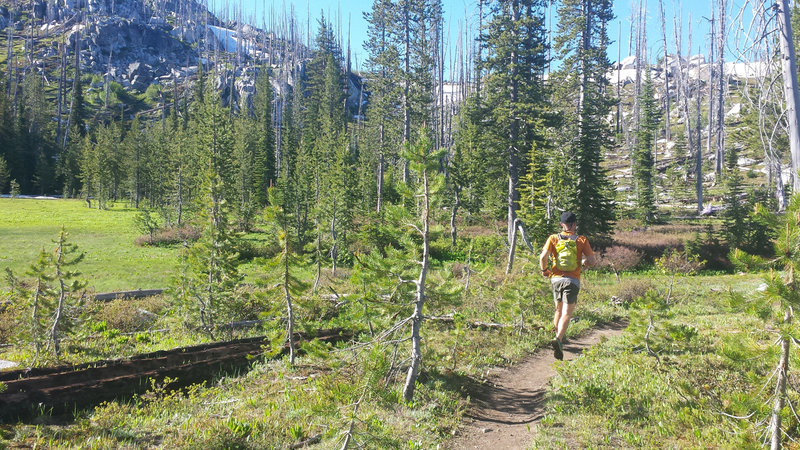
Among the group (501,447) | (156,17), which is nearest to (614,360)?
(501,447)

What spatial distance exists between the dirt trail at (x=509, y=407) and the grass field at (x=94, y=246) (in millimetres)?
11127

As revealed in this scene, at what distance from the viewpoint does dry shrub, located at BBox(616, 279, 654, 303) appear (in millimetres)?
15913

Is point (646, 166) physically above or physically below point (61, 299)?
above

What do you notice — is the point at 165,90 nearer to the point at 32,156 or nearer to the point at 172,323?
the point at 32,156

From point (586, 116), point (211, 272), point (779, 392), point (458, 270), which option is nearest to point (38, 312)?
point (211, 272)

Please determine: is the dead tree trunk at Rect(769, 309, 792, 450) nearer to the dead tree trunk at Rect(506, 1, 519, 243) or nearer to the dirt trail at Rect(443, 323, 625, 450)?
the dirt trail at Rect(443, 323, 625, 450)

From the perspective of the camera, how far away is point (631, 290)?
637 inches

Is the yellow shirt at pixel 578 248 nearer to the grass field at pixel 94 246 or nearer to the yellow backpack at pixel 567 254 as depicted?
the yellow backpack at pixel 567 254

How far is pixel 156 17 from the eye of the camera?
445ft

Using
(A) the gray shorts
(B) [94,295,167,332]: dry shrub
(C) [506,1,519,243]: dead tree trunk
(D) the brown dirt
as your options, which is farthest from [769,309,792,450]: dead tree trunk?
(C) [506,1,519,243]: dead tree trunk

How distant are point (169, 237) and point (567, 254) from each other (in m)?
31.1

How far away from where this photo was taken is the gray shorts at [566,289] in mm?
6834

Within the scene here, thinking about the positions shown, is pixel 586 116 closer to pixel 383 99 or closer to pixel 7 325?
pixel 383 99

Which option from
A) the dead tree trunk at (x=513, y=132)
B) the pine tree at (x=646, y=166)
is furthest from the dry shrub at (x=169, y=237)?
the pine tree at (x=646, y=166)
